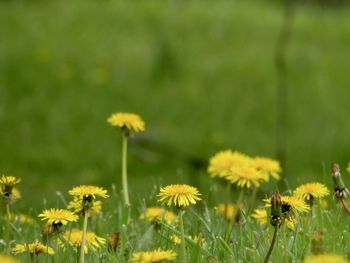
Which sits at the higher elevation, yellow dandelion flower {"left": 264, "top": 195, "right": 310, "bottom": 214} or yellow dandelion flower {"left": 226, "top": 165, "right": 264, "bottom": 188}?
yellow dandelion flower {"left": 226, "top": 165, "right": 264, "bottom": 188}

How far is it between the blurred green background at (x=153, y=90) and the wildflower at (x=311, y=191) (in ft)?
13.8

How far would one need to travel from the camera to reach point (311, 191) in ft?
6.84

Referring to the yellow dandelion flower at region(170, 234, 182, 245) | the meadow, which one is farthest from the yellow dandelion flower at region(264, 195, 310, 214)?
the meadow

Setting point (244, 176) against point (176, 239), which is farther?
point (244, 176)

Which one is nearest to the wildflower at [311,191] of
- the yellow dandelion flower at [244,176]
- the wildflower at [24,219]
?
the yellow dandelion flower at [244,176]

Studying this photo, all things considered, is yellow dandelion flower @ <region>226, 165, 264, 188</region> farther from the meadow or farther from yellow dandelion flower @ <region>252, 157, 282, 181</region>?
the meadow

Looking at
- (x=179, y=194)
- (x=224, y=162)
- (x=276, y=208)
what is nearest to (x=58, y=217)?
(x=179, y=194)

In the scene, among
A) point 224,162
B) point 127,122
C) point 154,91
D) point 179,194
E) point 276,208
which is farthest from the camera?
point 154,91

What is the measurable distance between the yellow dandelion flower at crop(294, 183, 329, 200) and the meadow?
3877 millimetres

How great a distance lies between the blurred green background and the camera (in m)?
7.21

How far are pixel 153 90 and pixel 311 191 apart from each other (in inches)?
235

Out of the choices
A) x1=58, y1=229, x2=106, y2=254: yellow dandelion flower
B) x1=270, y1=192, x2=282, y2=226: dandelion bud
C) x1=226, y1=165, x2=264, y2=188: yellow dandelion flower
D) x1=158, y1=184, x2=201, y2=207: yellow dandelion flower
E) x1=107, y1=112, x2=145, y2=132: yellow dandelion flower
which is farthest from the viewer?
x1=107, y1=112, x2=145, y2=132: yellow dandelion flower

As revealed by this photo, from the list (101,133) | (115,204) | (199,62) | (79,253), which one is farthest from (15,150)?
(79,253)

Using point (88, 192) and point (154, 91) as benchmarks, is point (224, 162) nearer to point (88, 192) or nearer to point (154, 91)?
point (88, 192)
